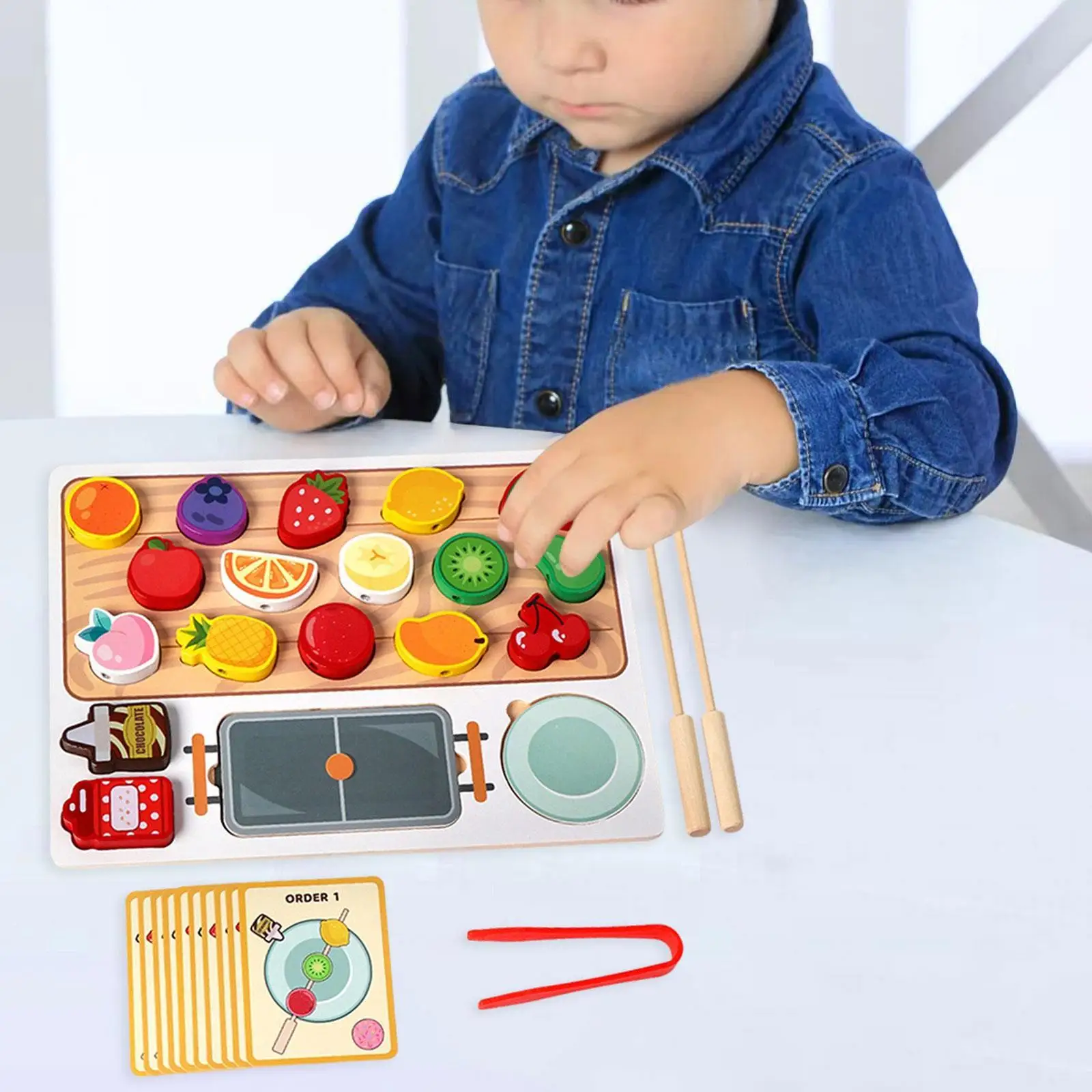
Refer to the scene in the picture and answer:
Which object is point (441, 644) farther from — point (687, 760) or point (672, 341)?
point (672, 341)

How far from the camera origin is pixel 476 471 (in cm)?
70

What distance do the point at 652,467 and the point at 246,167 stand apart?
1.01m

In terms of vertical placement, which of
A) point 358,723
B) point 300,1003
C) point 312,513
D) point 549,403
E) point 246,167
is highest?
point 246,167

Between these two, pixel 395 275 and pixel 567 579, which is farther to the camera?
pixel 395 275

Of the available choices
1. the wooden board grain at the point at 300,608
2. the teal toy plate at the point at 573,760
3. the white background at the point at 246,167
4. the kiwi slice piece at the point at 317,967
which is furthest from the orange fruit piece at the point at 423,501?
the white background at the point at 246,167

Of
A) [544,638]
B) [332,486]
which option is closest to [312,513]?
[332,486]

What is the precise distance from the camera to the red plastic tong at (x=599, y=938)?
1.67ft

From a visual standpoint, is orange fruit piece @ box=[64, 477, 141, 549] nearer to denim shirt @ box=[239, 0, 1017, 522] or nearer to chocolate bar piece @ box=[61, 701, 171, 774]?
chocolate bar piece @ box=[61, 701, 171, 774]

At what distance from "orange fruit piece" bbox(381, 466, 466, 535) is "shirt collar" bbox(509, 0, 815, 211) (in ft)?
0.79

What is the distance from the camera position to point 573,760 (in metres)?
0.58

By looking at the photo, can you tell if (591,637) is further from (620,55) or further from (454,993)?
(620,55)

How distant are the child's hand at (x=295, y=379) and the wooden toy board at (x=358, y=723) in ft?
0.27

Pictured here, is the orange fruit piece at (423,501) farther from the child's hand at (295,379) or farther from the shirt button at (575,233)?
the shirt button at (575,233)

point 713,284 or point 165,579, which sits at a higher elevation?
point 713,284
